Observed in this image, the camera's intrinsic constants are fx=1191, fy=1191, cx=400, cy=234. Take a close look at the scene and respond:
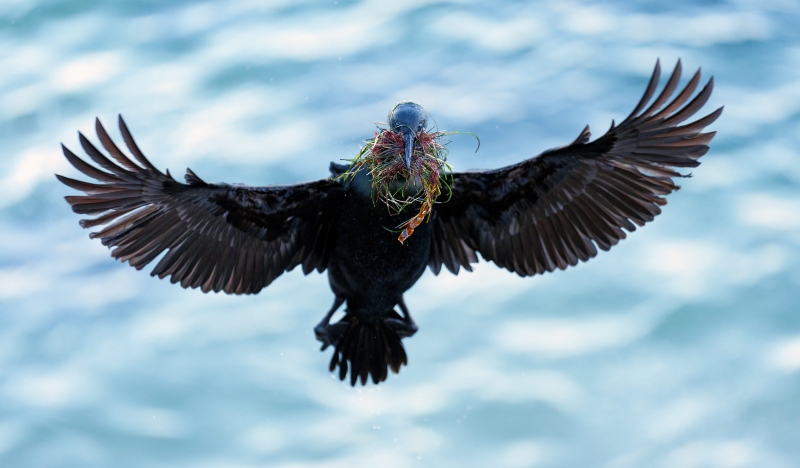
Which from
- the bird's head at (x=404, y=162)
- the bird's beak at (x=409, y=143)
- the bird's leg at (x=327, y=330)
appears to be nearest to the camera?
the bird's beak at (x=409, y=143)

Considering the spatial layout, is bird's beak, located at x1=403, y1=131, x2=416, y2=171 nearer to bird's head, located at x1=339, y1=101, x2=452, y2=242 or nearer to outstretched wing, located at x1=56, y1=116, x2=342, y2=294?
bird's head, located at x1=339, y1=101, x2=452, y2=242

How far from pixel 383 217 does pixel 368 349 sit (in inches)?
40.9

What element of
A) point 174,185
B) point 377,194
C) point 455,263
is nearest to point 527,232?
point 455,263

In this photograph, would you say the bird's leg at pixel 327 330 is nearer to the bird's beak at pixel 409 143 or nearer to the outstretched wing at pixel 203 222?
the outstretched wing at pixel 203 222

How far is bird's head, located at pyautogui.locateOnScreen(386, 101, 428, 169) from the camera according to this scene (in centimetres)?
595

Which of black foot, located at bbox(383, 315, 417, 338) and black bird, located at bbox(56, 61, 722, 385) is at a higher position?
black bird, located at bbox(56, 61, 722, 385)

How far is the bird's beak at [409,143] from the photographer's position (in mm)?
5805

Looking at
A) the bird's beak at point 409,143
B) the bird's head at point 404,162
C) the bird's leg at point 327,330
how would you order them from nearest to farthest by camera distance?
1. the bird's beak at point 409,143
2. the bird's head at point 404,162
3. the bird's leg at point 327,330

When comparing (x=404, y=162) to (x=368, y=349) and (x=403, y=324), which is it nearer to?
(x=403, y=324)

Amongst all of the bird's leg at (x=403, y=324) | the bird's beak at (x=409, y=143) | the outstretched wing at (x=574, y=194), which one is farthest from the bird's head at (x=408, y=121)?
the bird's leg at (x=403, y=324)

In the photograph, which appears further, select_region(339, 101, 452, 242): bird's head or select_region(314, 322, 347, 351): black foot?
select_region(314, 322, 347, 351): black foot

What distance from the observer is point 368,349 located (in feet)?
22.5

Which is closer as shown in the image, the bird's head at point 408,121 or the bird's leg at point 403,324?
the bird's head at point 408,121

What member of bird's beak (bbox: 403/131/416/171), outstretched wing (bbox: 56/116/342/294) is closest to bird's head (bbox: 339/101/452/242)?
bird's beak (bbox: 403/131/416/171)
